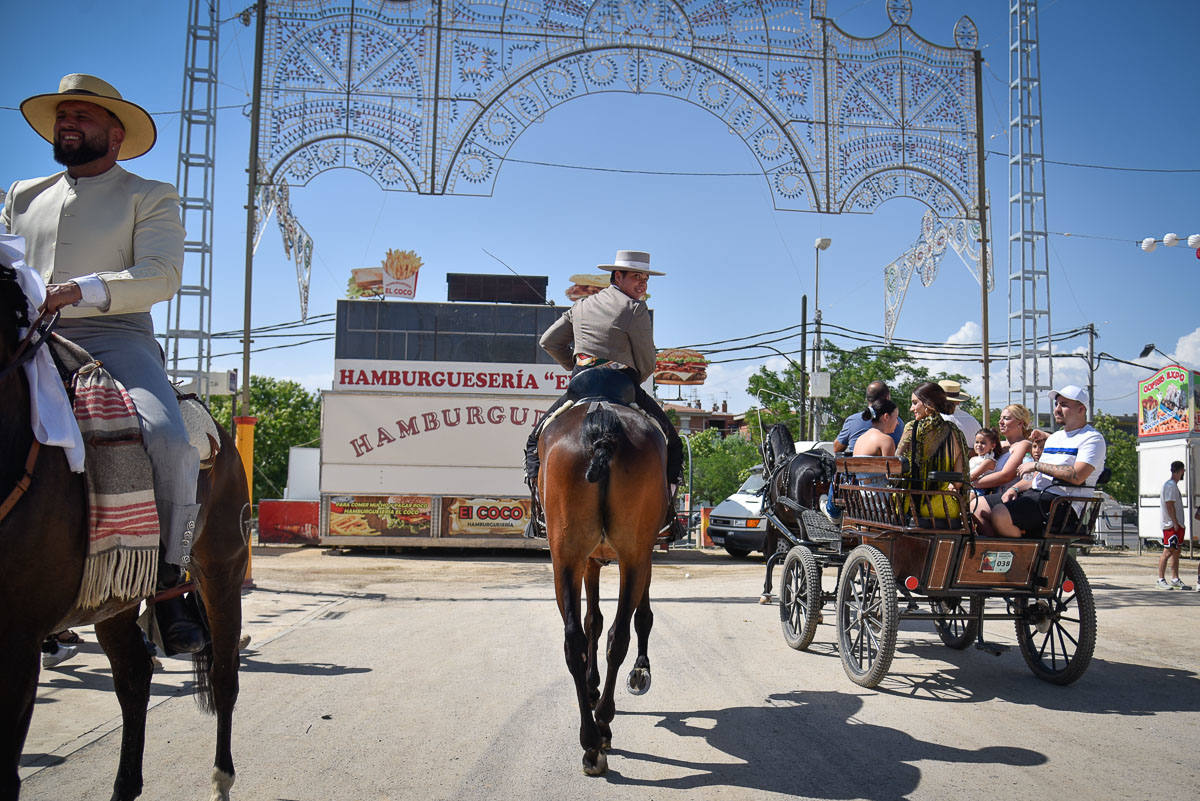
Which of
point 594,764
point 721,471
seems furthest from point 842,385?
point 594,764

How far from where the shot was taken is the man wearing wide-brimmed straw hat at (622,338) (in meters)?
5.20

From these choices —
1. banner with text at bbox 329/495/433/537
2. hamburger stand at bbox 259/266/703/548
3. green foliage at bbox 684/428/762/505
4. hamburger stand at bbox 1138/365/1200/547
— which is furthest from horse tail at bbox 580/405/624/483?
green foliage at bbox 684/428/762/505

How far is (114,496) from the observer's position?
2.98 m

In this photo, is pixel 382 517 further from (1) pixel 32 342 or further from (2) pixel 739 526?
(1) pixel 32 342

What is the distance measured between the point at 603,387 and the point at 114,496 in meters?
2.73

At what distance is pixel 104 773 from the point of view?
12.9 feet

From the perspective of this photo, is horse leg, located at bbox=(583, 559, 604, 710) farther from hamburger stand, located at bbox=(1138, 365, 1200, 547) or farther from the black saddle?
hamburger stand, located at bbox=(1138, 365, 1200, 547)

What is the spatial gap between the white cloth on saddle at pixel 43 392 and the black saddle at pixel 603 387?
2.75 metres

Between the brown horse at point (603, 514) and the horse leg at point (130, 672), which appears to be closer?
the horse leg at point (130, 672)

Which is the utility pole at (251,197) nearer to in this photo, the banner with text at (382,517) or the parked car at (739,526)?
the banner with text at (382,517)

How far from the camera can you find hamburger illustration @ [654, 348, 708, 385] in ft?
111

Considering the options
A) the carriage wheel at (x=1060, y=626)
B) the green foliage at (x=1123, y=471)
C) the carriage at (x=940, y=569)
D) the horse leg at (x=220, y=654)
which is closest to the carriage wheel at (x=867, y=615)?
the carriage at (x=940, y=569)

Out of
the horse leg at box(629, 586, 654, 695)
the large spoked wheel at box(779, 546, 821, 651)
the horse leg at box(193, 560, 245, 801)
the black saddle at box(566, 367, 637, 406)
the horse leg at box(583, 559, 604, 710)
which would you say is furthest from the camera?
the large spoked wheel at box(779, 546, 821, 651)

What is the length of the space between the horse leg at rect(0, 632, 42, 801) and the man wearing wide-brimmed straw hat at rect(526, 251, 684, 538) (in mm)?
2901
